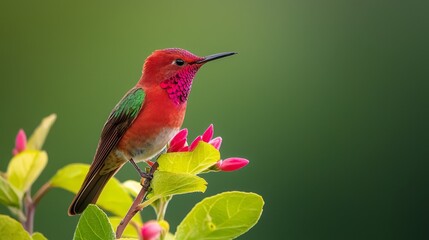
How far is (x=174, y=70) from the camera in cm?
325

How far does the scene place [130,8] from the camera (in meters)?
10.7

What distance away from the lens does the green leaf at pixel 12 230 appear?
1956 mm

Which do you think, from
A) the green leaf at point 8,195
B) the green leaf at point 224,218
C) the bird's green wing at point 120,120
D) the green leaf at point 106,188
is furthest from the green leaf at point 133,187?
the green leaf at point 224,218

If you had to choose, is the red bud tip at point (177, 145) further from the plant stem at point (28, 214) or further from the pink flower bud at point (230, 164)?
the plant stem at point (28, 214)

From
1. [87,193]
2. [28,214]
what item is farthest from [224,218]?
[28,214]

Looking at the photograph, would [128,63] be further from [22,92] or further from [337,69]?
[337,69]

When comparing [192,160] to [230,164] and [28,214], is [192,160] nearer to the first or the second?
[230,164]

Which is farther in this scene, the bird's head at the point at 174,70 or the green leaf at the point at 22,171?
the bird's head at the point at 174,70

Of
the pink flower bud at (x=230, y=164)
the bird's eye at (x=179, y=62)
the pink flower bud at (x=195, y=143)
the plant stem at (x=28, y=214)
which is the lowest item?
the plant stem at (x=28, y=214)

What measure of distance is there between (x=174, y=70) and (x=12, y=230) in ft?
4.63

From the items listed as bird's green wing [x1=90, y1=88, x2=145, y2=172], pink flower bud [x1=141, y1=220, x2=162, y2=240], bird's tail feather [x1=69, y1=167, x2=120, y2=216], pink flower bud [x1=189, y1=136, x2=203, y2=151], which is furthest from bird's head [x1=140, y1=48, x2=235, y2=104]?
pink flower bud [x1=141, y1=220, x2=162, y2=240]

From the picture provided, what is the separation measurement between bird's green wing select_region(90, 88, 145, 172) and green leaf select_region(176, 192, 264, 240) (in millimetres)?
816

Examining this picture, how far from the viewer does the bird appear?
9.70 ft

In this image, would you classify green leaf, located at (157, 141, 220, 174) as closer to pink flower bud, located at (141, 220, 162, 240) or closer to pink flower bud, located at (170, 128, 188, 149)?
pink flower bud, located at (170, 128, 188, 149)
